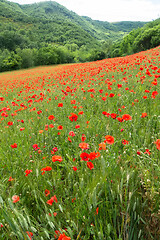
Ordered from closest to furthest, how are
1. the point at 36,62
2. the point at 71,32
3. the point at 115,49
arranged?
the point at 36,62 → the point at 115,49 → the point at 71,32

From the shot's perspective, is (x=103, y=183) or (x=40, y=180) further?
(x=40, y=180)

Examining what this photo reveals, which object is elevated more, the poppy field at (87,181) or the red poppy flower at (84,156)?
the red poppy flower at (84,156)

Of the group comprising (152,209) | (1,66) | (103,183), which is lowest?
(152,209)

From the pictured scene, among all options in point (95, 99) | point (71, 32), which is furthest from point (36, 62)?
point (71, 32)

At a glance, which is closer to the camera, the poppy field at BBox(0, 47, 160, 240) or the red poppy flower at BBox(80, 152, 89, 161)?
the poppy field at BBox(0, 47, 160, 240)

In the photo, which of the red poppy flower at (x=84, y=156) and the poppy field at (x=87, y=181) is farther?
the red poppy flower at (x=84, y=156)

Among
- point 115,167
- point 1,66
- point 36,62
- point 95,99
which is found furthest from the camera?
point 36,62

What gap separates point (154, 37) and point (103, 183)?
46373 millimetres

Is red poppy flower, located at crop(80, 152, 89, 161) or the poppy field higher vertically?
red poppy flower, located at crop(80, 152, 89, 161)

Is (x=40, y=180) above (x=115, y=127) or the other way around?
the other way around

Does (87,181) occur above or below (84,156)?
below

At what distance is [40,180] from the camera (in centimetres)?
137

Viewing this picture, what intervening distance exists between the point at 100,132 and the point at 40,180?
1031mm

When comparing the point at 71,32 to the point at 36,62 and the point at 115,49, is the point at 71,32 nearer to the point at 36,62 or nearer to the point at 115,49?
the point at 115,49
